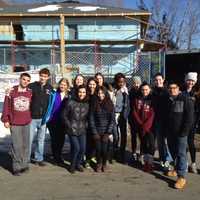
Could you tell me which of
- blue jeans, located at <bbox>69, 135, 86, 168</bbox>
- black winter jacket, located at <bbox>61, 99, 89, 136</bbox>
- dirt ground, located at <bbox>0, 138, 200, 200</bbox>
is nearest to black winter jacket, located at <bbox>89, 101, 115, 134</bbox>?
black winter jacket, located at <bbox>61, 99, 89, 136</bbox>

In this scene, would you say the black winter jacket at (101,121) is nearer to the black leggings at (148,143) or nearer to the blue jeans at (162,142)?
the black leggings at (148,143)

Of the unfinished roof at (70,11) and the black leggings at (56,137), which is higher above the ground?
the unfinished roof at (70,11)

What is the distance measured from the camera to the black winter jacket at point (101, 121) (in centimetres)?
923

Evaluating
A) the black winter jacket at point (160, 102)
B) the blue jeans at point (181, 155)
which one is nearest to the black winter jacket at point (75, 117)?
the black winter jacket at point (160, 102)

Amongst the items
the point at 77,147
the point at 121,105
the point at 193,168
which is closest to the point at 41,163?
the point at 77,147

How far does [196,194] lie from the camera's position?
25.6 ft

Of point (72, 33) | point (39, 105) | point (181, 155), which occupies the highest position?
point (72, 33)

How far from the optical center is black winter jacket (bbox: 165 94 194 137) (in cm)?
819

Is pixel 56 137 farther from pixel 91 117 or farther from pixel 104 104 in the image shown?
pixel 104 104

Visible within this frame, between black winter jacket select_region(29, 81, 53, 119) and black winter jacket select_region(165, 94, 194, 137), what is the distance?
8.17 ft

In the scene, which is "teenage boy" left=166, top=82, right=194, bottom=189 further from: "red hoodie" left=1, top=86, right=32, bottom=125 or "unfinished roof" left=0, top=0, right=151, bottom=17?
"unfinished roof" left=0, top=0, right=151, bottom=17

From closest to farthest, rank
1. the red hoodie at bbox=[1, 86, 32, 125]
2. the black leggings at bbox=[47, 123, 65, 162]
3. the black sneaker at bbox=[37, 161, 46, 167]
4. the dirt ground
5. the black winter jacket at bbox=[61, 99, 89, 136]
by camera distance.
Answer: the dirt ground, the red hoodie at bbox=[1, 86, 32, 125], the black winter jacket at bbox=[61, 99, 89, 136], the black sneaker at bbox=[37, 161, 46, 167], the black leggings at bbox=[47, 123, 65, 162]

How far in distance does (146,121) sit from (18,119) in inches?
92.4

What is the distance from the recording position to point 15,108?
9047 millimetres
